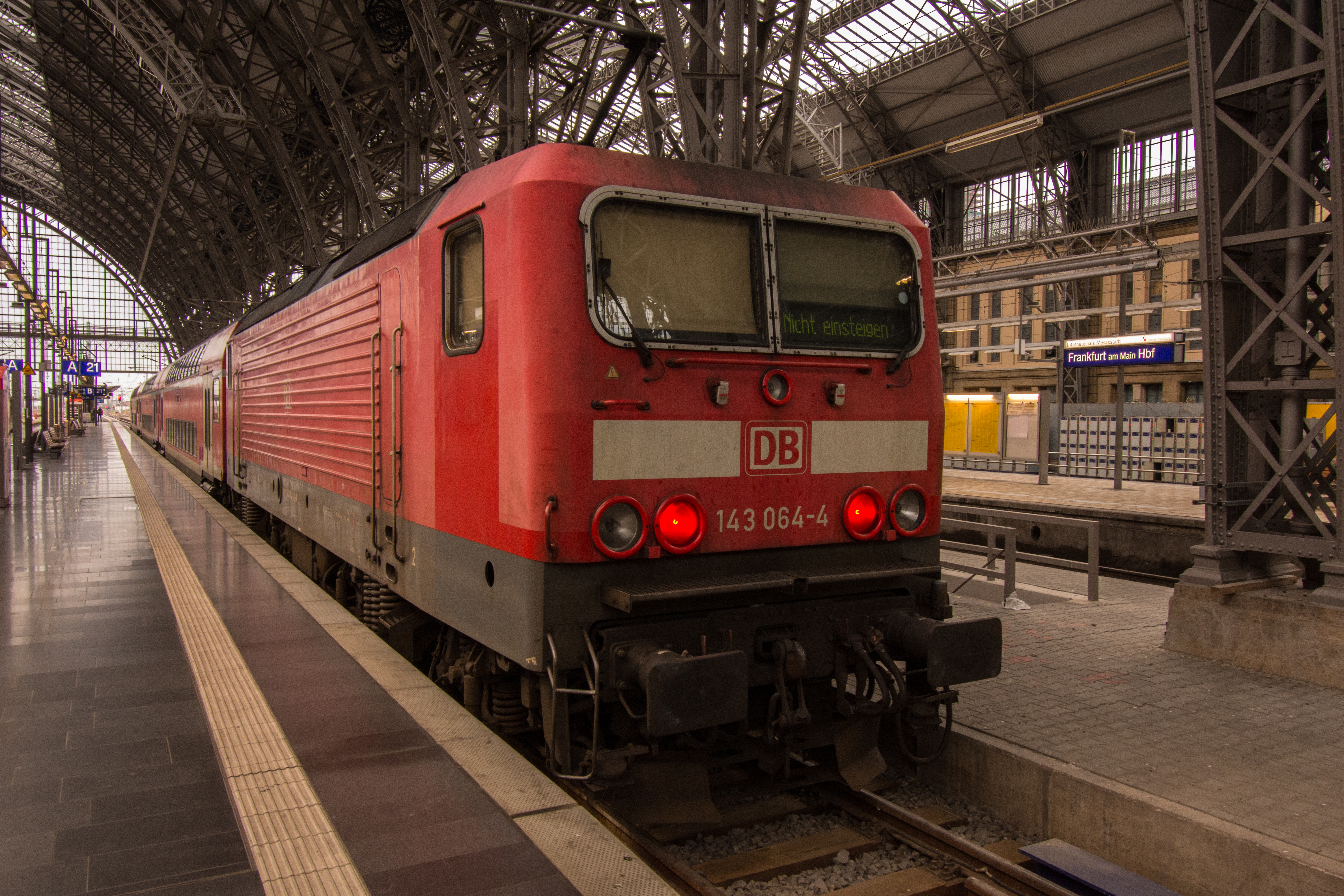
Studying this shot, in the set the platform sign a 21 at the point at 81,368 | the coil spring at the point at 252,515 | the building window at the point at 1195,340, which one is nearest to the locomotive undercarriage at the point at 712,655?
the coil spring at the point at 252,515

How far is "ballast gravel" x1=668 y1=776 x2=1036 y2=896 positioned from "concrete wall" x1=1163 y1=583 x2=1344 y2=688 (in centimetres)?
301

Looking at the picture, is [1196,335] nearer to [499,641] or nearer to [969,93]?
[969,93]

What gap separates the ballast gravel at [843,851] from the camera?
410 cm

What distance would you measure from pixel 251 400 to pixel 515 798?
9389 millimetres

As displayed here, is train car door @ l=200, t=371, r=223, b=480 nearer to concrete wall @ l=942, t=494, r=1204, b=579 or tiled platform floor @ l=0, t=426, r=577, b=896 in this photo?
tiled platform floor @ l=0, t=426, r=577, b=896

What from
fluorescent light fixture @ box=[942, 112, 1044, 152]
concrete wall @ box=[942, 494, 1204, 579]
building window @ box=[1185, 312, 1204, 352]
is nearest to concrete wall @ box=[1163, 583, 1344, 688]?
concrete wall @ box=[942, 494, 1204, 579]

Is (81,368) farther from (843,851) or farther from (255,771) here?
(843,851)

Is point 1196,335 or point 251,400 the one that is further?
point 1196,335

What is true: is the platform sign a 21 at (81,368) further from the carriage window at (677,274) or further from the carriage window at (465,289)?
the carriage window at (677,274)

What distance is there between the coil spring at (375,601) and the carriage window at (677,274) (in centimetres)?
287

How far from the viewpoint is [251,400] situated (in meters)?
11.8

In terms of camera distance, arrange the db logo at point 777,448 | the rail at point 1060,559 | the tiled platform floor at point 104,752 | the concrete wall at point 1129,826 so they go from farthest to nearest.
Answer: the rail at point 1060,559
the db logo at point 777,448
the concrete wall at point 1129,826
the tiled platform floor at point 104,752

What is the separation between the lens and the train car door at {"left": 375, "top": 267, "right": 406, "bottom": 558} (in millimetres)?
5473

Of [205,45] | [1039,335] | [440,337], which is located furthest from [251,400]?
[1039,335]
